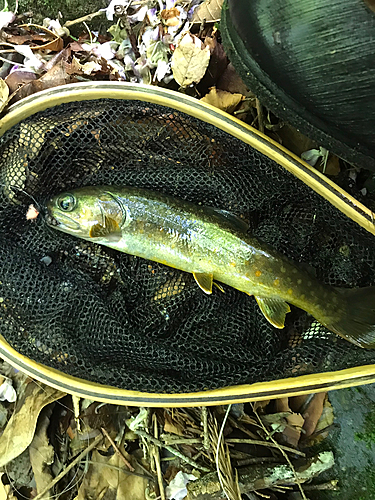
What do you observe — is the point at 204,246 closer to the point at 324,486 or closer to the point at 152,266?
the point at 152,266

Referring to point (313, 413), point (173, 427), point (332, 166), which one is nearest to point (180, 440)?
point (173, 427)

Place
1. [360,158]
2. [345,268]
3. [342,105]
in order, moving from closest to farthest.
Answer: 1. [342,105]
2. [360,158]
3. [345,268]

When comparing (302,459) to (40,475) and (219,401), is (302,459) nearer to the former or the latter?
(219,401)

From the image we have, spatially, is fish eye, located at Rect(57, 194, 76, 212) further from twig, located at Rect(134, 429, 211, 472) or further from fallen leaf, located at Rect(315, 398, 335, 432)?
fallen leaf, located at Rect(315, 398, 335, 432)

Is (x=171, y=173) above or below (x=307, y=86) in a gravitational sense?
below

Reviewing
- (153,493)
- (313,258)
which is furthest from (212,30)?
(153,493)

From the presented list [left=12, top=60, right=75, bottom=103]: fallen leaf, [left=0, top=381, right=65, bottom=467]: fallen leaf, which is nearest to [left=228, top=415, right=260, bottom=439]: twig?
[left=0, top=381, right=65, bottom=467]: fallen leaf

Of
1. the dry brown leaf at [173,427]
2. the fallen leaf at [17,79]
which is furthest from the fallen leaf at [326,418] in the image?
the fallen leaf at [17,79]

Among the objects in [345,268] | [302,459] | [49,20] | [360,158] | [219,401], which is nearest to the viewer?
[360,158]
